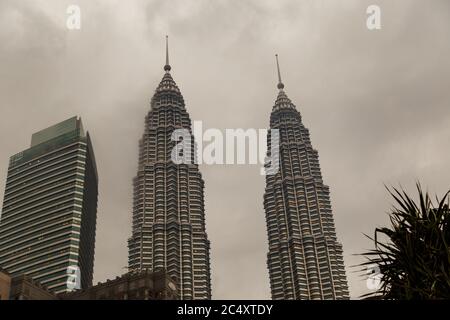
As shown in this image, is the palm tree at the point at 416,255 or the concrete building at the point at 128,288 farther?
the concrete building at the point at 128,288

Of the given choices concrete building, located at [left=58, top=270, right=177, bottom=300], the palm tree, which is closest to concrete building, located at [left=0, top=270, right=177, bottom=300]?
concrete building, located at [left=58, top=270, right=177, bottom=300]

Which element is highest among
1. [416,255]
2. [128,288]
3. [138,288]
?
[128,288]

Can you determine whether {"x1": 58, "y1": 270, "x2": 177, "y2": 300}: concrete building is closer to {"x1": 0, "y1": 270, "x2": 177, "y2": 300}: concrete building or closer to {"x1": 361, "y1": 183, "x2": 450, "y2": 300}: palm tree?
{"x1": 0, "y1": 270, "x2": 177, "y2": 300}: concrete building

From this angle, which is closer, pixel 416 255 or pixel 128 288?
pixel 416 255

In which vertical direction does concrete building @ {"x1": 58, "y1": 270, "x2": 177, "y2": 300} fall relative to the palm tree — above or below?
above

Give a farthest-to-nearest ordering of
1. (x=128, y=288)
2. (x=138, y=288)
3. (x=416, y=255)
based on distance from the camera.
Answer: (x=128, y=288), (x=138, y=288), (x=416, y=255)

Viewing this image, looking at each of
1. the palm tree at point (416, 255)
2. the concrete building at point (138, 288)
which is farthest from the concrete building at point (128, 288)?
the palm tree at point (416, 255)

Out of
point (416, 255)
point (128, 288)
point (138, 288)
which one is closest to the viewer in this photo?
point (416, 255)

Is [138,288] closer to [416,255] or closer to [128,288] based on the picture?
[128,288]

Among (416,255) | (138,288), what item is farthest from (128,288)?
(416,255)

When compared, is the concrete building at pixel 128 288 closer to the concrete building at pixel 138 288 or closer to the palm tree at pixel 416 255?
the concrete building at pixel 138 288

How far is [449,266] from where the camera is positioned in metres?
16.9

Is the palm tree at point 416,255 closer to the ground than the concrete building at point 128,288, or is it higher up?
closer to the ground

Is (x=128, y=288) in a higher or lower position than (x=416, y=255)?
higher
